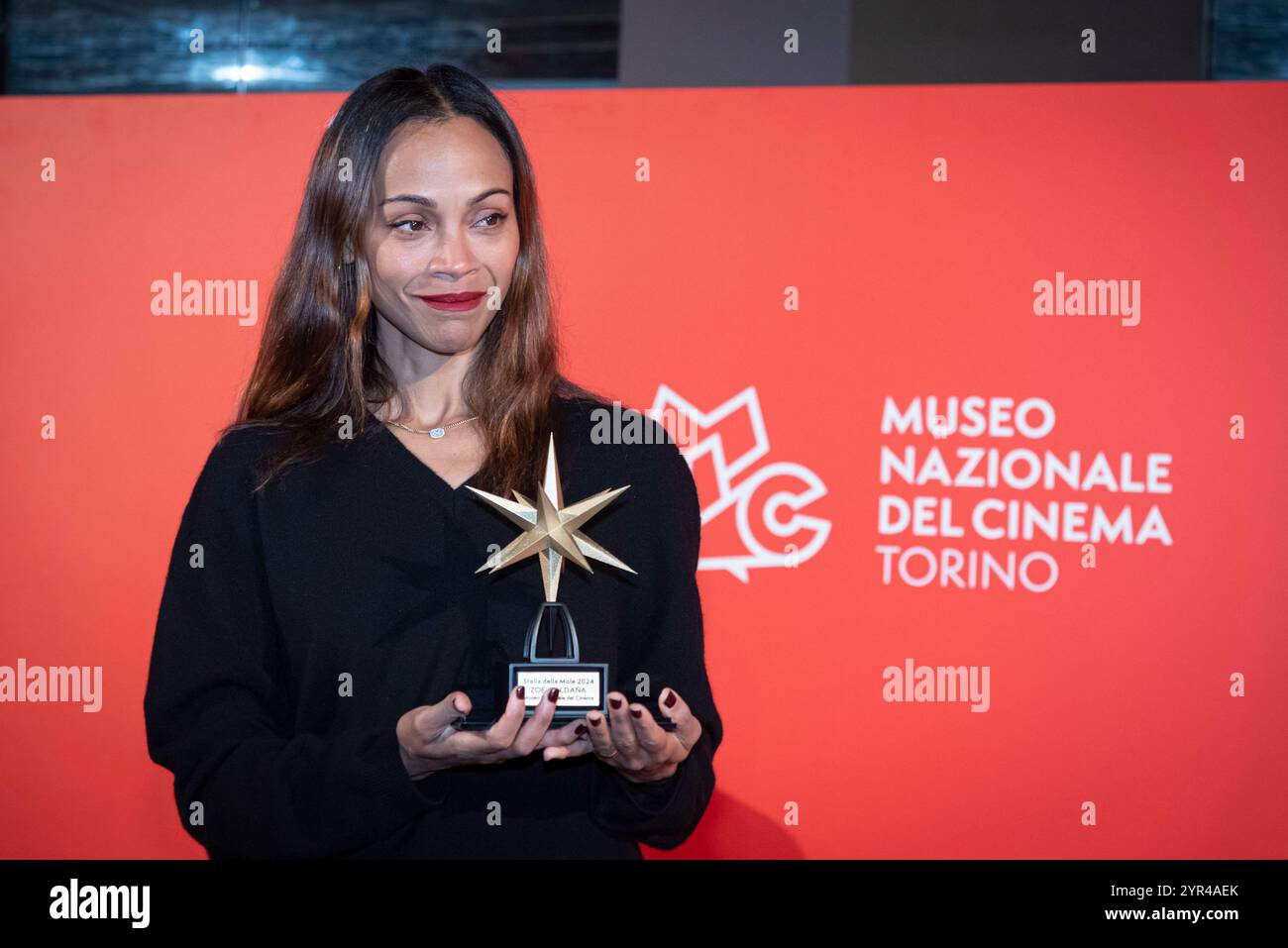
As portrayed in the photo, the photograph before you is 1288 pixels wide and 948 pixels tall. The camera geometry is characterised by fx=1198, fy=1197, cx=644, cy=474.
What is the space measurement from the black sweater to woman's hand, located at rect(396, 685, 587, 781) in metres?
0.06

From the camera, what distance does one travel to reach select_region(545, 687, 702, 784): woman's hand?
1.39 metres

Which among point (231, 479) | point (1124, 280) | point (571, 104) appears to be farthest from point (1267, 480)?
point (231, 479)

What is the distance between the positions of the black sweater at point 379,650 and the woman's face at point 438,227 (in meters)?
0.19

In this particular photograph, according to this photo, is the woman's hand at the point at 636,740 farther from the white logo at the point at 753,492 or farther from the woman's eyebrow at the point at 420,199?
the white logo at the point at 753,492

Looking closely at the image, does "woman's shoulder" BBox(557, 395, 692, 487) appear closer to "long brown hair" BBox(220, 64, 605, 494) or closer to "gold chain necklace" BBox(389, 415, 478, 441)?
"long brown hair" BBox(220, 64, 605, 494)

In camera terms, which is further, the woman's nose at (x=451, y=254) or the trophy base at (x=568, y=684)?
the woman's nose at (x=451, y=254)

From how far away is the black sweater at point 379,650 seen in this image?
1475mm

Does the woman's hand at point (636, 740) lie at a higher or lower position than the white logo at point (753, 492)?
lower

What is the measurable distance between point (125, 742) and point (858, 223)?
7.28 ft

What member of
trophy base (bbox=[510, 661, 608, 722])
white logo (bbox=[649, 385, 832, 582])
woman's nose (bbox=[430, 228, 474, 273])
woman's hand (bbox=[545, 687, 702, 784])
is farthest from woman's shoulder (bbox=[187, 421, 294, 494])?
white logo (bbox=[649, 385, 832, 582])

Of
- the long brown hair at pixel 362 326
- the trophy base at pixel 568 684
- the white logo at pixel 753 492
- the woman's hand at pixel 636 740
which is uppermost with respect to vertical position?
the long brown hair at pixel 362 326

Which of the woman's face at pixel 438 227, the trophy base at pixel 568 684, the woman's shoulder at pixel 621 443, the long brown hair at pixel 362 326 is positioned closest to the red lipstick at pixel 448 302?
the woman's face at pixel 438 227

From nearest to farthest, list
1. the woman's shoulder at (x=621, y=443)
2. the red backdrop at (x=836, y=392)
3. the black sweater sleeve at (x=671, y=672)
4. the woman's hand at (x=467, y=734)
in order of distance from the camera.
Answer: the woman's hand at (x=467, y=734), the black sweater sleeve at (x=671, y=672), the woman's shoulder at (x=621, y=443), the red backdrop at (x=836, y=392)

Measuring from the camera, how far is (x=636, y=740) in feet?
4.68
